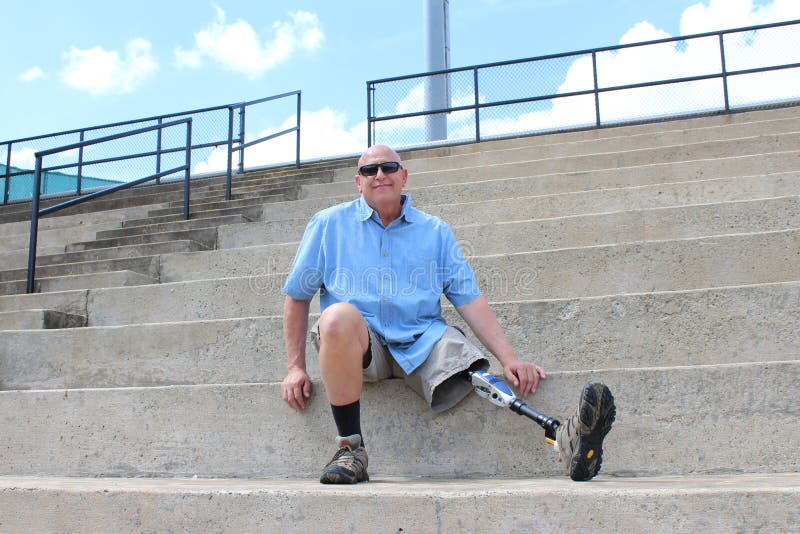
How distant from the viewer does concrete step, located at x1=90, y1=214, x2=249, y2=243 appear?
19.0 feet

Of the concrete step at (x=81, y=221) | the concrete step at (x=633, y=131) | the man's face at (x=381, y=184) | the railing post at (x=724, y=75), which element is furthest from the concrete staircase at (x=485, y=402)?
the railing post at (x=724, y=75)

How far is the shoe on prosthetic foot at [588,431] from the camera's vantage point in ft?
6.48

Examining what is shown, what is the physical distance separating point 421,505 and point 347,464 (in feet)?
1.36

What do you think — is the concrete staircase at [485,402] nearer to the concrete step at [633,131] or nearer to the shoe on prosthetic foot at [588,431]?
the shoe on prosthetic foot at [588,431]

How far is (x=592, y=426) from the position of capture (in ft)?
6.55

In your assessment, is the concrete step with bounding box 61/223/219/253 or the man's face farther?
the concrete step with bounding box 61/223/219/253

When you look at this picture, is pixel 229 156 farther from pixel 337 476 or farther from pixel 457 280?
pixel 337 476

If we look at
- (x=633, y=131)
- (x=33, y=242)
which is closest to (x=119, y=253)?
(x=33, y=242)

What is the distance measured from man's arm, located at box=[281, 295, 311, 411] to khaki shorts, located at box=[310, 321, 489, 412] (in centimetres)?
23

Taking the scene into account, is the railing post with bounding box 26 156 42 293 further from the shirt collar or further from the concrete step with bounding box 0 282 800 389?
the shirt collar

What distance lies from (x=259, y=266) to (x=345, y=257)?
1961mm

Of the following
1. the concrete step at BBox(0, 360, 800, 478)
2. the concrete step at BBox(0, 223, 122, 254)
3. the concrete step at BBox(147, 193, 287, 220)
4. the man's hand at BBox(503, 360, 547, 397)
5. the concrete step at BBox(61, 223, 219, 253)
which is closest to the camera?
the concrete step at BBox(0, 360, 800, 478)

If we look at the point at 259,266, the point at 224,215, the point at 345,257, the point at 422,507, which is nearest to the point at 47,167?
the point at 224,215

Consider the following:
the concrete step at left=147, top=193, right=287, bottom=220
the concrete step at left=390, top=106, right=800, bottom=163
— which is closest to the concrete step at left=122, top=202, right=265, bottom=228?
the concrete step at left=147, top=193, right=287, bottom=220
